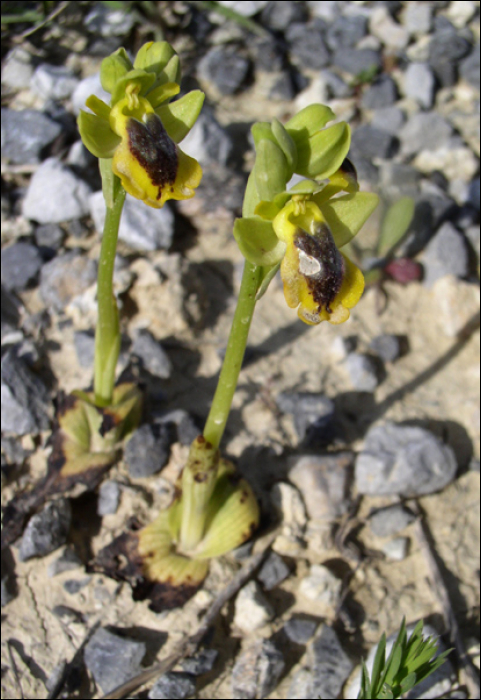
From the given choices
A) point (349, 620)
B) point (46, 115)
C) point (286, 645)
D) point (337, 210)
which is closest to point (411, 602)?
point (349, 620)

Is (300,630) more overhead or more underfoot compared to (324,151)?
more underfoot

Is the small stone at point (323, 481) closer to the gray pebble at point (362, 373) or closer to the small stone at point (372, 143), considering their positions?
the gray pebble at point (362, 373)

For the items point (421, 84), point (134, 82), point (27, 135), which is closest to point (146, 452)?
point (134, 82)

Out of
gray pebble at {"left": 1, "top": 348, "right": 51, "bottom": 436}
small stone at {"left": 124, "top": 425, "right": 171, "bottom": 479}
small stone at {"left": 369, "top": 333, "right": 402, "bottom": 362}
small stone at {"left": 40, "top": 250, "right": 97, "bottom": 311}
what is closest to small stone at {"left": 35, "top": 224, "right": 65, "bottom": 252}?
small stone at {"left": 40, "top": 250, "right": 97, "bottom": 311}

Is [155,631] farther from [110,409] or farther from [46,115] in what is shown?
[46,115]

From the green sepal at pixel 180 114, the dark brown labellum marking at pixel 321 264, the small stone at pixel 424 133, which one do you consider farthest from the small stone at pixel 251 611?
the small stone at pixel 424 133

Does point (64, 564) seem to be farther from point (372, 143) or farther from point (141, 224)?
point (372, 143)
